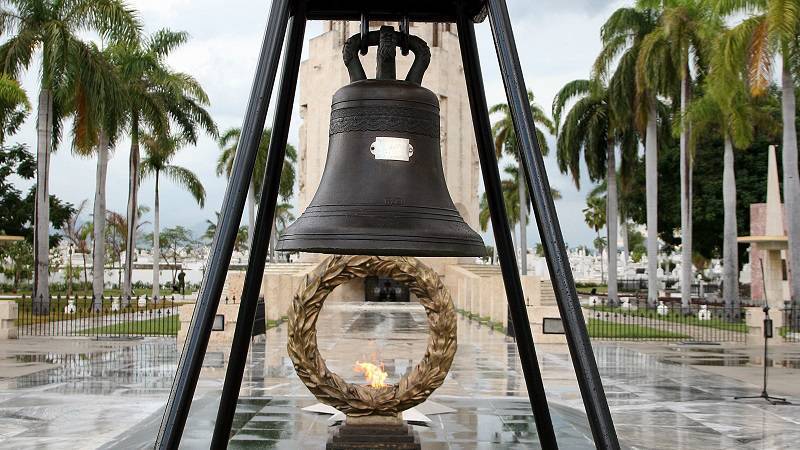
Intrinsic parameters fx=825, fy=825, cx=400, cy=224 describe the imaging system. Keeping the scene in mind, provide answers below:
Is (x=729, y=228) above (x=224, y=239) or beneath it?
above

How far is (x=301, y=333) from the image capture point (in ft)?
28.5

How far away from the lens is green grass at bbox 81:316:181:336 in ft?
76.2

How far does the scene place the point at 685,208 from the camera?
33031 millimetres

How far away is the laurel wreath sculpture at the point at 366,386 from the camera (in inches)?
332

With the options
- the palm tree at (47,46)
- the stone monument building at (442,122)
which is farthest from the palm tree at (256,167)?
the palm tree at (47,46)

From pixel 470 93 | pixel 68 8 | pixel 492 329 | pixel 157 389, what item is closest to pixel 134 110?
pixel 68 8

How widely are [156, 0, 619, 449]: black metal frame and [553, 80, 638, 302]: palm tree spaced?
3924 centimetres

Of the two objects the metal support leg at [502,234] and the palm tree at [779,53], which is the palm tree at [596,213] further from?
the metal support leg at [502,234]

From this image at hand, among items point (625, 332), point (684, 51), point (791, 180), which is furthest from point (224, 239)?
point (684, 51)

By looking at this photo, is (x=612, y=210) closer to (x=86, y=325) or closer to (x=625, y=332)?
(x=625, y=332)

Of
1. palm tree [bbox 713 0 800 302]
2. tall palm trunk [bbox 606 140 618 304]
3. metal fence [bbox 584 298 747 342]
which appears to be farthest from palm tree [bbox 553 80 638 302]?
palm tree [bbox 713 0 800 302]

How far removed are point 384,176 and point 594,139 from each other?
4096 centimetres

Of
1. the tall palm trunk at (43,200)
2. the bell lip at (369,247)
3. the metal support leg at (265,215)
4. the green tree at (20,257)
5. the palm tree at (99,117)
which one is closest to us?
the bell lip at (369,247)

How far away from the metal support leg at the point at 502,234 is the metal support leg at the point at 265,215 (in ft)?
2.56
